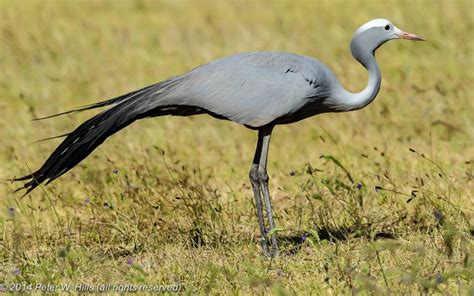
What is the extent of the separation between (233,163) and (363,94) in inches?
103

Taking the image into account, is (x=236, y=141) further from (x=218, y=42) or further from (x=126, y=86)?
(x=218, y=42)

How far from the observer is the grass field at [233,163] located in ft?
20.2

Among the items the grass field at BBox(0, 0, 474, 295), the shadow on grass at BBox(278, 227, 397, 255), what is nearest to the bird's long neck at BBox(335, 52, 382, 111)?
the grass field at BBox(0, 0, 474, 295)

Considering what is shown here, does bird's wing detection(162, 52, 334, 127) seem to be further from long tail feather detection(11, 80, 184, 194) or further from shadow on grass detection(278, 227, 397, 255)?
shadow on grass detection(278, 227, 397, 255)

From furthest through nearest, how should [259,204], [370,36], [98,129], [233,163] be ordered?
[233,163]
[370,36]
[259,204]
[98,129]

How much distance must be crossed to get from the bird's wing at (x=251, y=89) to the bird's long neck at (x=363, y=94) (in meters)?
0.26

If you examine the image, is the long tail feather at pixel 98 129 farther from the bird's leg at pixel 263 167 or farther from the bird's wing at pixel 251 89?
the bird's leg at pixel 263 167

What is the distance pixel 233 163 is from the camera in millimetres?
9352

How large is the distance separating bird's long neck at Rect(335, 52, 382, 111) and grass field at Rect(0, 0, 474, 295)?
46cm

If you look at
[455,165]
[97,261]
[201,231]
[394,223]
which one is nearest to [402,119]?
[455,165]

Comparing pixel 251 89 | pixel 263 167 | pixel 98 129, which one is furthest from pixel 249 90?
pixel 98 129

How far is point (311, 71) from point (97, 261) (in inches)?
71.3

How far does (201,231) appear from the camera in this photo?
22.4ft

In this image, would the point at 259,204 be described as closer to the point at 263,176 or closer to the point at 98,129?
the point at 263,176
